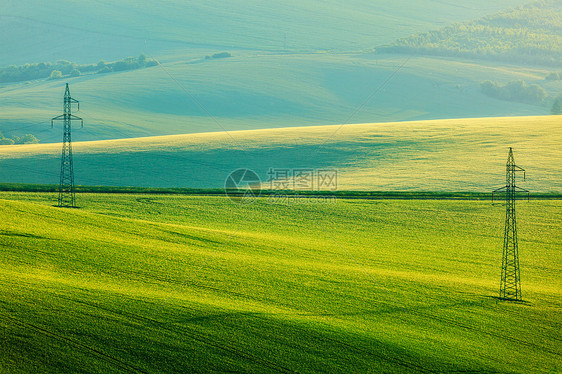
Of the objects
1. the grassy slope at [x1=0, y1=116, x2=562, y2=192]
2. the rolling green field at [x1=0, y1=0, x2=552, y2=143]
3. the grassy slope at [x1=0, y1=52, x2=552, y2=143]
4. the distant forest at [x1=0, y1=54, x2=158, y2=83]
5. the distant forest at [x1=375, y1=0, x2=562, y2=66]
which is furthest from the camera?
the distant forest at [x1=375, y1=0, x2=562, y2=66]

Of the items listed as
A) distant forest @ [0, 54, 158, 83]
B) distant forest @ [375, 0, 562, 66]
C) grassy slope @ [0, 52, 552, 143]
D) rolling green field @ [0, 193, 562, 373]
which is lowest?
rolling green field @ [0, 193, 562, 373]

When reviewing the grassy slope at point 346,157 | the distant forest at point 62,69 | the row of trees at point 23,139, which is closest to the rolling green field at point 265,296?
the grassy slope at point 346,157

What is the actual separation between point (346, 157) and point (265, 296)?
26.0 m

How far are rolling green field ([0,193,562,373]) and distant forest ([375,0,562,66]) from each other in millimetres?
94899

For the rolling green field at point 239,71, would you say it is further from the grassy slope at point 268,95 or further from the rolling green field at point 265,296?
the rolling green field at point 265,296

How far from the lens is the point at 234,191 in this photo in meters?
31.3

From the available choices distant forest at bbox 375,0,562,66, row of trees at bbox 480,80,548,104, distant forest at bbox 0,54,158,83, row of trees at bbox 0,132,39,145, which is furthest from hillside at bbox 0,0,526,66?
row of trees at bbox 0,132,39,145

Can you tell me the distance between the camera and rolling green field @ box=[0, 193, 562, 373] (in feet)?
41.0

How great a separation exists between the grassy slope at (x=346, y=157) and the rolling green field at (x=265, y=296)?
Answer: 8446mm

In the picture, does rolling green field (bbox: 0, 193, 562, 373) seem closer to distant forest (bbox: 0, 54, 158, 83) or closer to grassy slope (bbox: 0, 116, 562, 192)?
grassy slope (bbox: 0, 116, 562, 192)

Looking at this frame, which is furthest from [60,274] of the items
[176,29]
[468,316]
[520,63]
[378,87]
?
[176,29]

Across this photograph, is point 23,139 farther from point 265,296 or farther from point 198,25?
point 198,25

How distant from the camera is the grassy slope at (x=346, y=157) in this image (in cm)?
3381

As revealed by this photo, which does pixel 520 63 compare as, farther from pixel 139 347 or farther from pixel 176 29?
pixel 139 347
